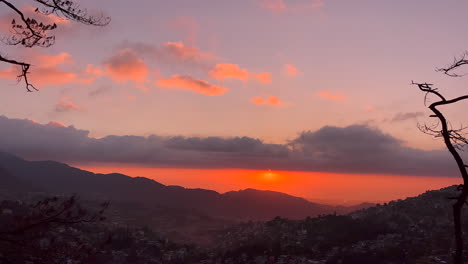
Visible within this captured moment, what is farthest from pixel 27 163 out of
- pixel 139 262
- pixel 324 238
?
pixel 324 238

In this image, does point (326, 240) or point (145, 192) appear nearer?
point (326, 240)

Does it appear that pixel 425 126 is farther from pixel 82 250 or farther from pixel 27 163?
pixel 27 163

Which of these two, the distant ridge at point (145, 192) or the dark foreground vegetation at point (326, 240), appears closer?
the dark foreground vegetation at point (326, 240)

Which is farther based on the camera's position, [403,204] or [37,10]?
[403,204]

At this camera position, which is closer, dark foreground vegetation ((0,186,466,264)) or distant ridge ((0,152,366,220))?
dark foreground vegetation ((0,186,466,264))

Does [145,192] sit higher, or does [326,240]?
[145,192]

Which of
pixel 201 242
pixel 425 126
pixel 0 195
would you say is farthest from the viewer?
pixel 0 195

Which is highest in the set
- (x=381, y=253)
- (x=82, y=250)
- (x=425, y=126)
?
(x=425, y=126)

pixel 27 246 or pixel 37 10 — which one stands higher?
pixel 37 10
